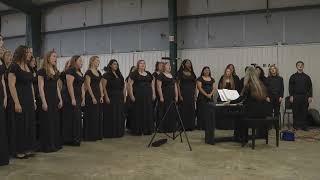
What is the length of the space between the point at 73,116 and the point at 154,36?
5357 mm

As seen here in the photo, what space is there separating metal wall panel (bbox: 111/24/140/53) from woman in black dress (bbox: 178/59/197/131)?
130 inches

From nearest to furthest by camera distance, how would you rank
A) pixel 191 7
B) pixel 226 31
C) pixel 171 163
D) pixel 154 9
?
pixel 171 163
pixel 226 31
pixel 191 7
pixel 154 9

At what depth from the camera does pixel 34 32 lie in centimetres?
1241

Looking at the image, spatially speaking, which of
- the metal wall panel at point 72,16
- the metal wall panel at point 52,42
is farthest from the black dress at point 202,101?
the metal wall panel at point 52,42

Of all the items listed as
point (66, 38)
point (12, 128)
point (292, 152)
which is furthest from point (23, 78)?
point (66, 38)

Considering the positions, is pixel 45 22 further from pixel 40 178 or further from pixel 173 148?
pixel 40 178

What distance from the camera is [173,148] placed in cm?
576

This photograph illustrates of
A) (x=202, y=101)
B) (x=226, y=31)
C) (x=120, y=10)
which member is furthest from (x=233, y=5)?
(x=120, y=10)

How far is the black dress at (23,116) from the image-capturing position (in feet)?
15.6

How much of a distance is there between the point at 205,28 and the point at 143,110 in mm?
3883

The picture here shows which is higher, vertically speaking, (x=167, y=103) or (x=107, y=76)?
(x=107, y=76)

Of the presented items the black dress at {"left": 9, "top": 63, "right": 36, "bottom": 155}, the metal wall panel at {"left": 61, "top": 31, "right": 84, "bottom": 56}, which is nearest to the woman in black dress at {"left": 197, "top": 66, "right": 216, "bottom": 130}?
the black dress at {"left": 9, "top": 63, "right": 36, "bottom": 155}

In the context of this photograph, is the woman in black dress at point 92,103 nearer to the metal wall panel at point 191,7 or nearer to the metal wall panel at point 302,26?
the metal wall panel at point 191,7

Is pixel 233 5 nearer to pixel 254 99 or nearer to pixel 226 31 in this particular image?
pixel 226 31
